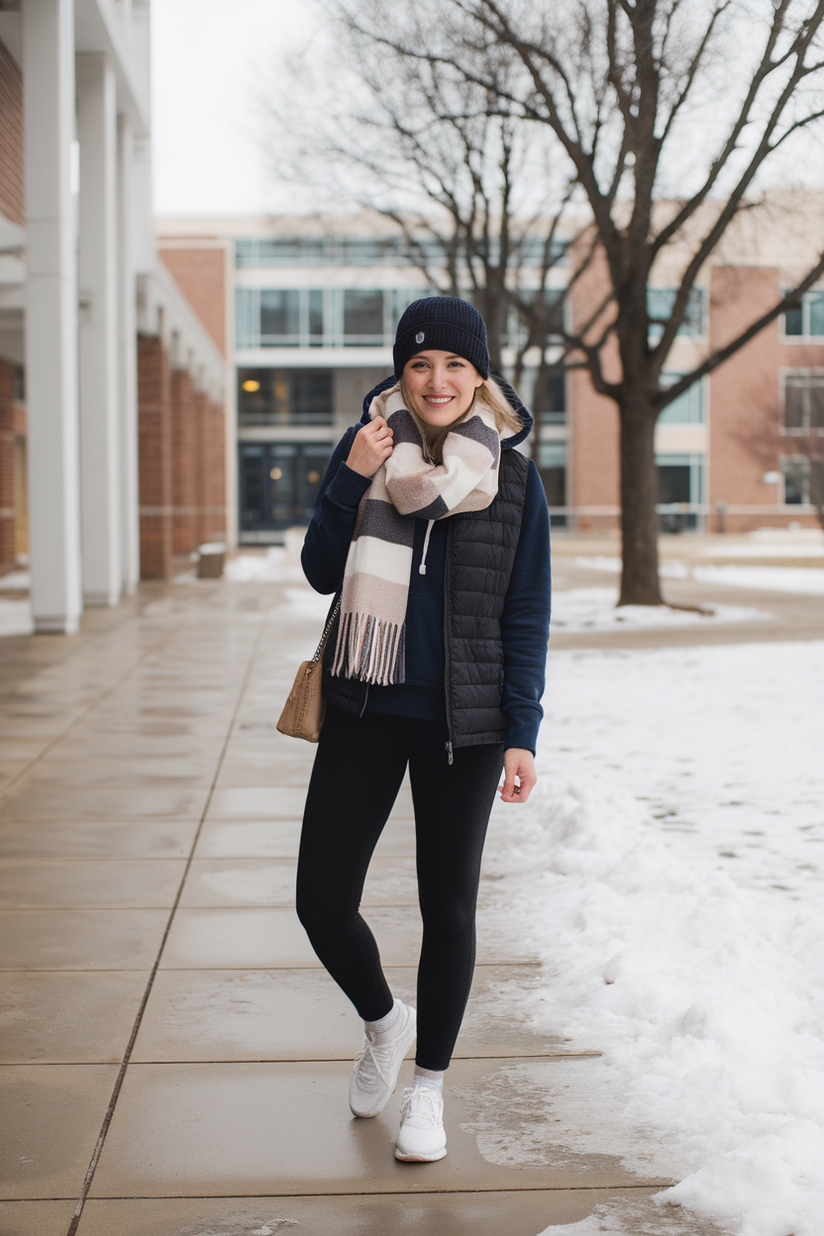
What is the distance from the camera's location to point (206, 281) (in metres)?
52.2

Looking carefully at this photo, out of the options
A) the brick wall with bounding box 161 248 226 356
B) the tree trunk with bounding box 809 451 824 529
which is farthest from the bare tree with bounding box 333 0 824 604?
the brick wall with bounding box 161 248 226 356

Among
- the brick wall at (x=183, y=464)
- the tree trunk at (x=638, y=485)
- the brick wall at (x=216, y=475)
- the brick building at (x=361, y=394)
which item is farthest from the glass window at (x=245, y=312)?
the tree trunk at (x=638, y=485)

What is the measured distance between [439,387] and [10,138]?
62.5ft

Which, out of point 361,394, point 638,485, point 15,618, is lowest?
point 15,618

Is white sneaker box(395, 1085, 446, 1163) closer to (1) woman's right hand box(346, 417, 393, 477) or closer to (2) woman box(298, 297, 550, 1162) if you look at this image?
(2) woman box(298, 297, 550, 1162)

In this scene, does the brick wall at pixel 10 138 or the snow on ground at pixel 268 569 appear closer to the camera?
the brick wall at pixel 10 138

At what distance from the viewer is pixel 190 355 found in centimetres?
3359

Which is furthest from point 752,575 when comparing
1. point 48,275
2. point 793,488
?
point 793,488

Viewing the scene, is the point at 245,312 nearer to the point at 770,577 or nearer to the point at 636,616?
the point at 770,577

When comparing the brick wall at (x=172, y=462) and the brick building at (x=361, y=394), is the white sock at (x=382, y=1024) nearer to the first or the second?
the brick wall at (x=172, y=462)

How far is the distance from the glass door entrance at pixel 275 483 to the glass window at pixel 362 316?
176 inches

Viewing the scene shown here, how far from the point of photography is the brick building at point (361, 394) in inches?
2087

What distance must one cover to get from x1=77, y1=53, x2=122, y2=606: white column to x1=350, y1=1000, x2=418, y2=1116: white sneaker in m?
16.7

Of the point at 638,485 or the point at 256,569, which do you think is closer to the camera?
the point at 638,485
